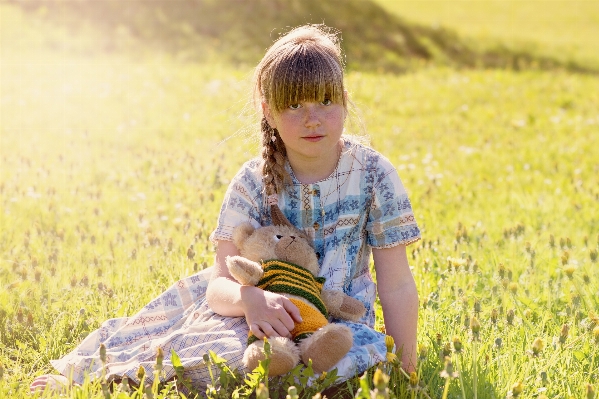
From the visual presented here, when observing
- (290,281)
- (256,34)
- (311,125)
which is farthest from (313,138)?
(256,34)

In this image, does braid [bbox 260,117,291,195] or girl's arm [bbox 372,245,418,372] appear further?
braid [bbox 260,117,291,195]

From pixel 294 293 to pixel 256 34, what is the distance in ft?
40.9

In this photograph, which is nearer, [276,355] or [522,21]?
[276,355]

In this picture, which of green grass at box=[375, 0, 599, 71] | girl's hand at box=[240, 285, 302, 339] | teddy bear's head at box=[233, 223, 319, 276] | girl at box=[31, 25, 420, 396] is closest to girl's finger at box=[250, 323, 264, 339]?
girl's hand at box=[240, 285, 302, 339]

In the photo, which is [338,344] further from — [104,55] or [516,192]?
[104,55]

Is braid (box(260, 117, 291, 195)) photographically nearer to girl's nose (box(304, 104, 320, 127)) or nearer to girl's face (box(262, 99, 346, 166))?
girl's face (box(262, 99, 346, 166))

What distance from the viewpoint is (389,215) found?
3373 mm

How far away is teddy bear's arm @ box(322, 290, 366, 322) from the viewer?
3154 mm

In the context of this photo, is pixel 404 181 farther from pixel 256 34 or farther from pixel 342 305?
pixel 256 34

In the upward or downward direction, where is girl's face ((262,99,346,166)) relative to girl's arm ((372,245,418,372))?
upward

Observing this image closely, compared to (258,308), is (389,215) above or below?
above

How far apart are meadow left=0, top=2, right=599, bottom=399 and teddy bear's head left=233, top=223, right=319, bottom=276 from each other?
1.70 feet

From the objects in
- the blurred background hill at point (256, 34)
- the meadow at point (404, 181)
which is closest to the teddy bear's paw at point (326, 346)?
the meadow at point (404, 181)

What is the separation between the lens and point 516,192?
21.1ft
